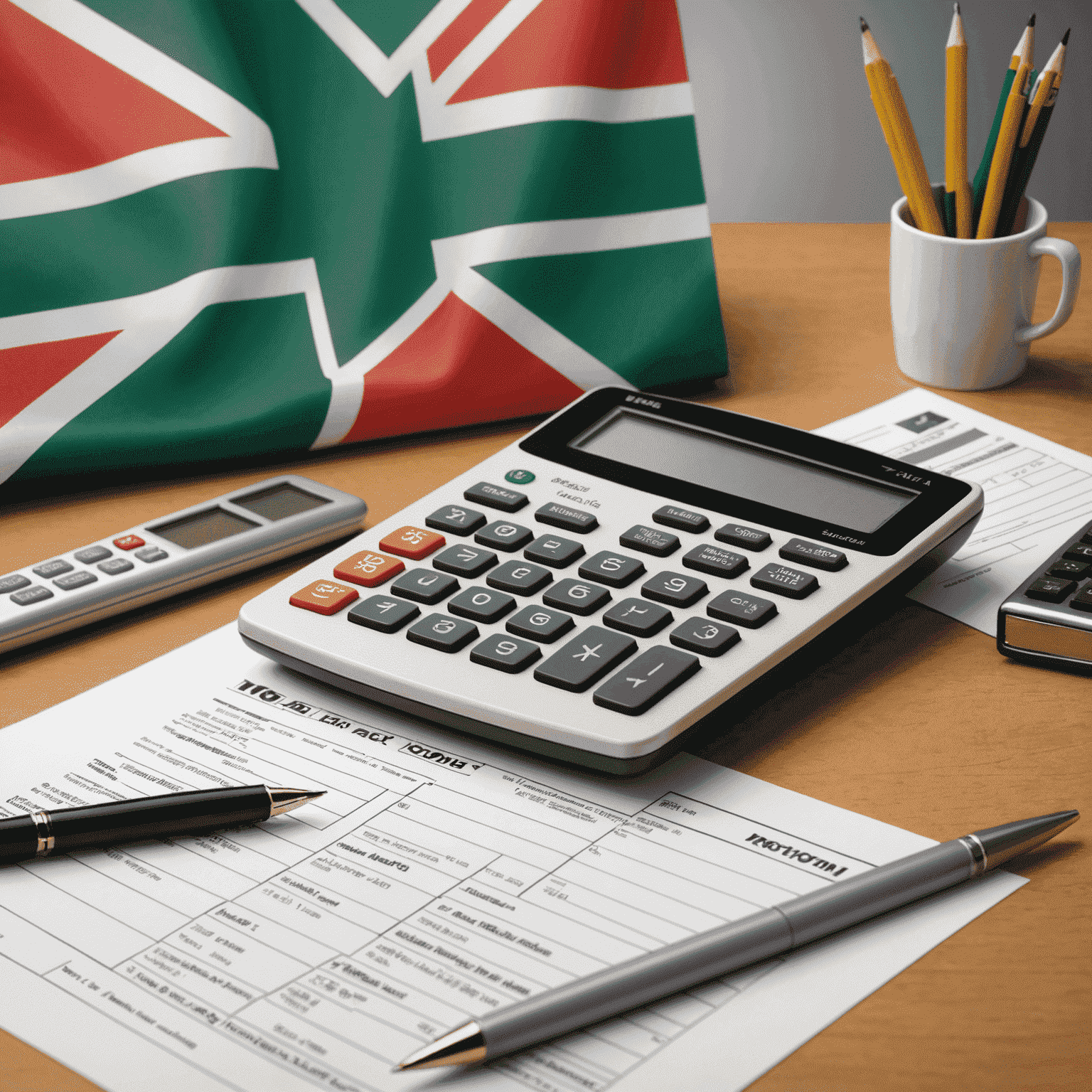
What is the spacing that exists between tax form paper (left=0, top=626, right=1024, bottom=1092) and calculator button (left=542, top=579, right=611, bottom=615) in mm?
61

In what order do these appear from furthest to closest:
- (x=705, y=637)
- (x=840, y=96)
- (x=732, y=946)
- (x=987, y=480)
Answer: (x=840, y=96)
(x=987, y=480)
(x=705, y=637)
(x=732, y=946)

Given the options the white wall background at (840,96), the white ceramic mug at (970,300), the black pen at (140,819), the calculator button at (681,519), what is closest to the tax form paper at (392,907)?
the black pen at (140,819)

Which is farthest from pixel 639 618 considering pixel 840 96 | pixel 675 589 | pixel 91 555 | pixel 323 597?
pixel 840 96

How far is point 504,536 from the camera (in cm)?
49

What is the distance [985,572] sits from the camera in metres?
0.53

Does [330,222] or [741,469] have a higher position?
[330,222]

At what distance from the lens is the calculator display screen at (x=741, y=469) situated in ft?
1.63

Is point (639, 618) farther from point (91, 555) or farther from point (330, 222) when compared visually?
point (330, 222)

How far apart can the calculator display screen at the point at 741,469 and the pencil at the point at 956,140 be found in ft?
0.80

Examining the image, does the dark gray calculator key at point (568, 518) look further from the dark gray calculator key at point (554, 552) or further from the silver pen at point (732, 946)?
the silver pen at point (732, 946)

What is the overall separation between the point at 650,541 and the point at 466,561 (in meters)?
0.07

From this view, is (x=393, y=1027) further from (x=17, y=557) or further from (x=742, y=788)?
(x=17, y=557)

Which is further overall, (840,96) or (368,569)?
(840,96)

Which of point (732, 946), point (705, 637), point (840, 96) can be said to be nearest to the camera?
point (732, 946)
